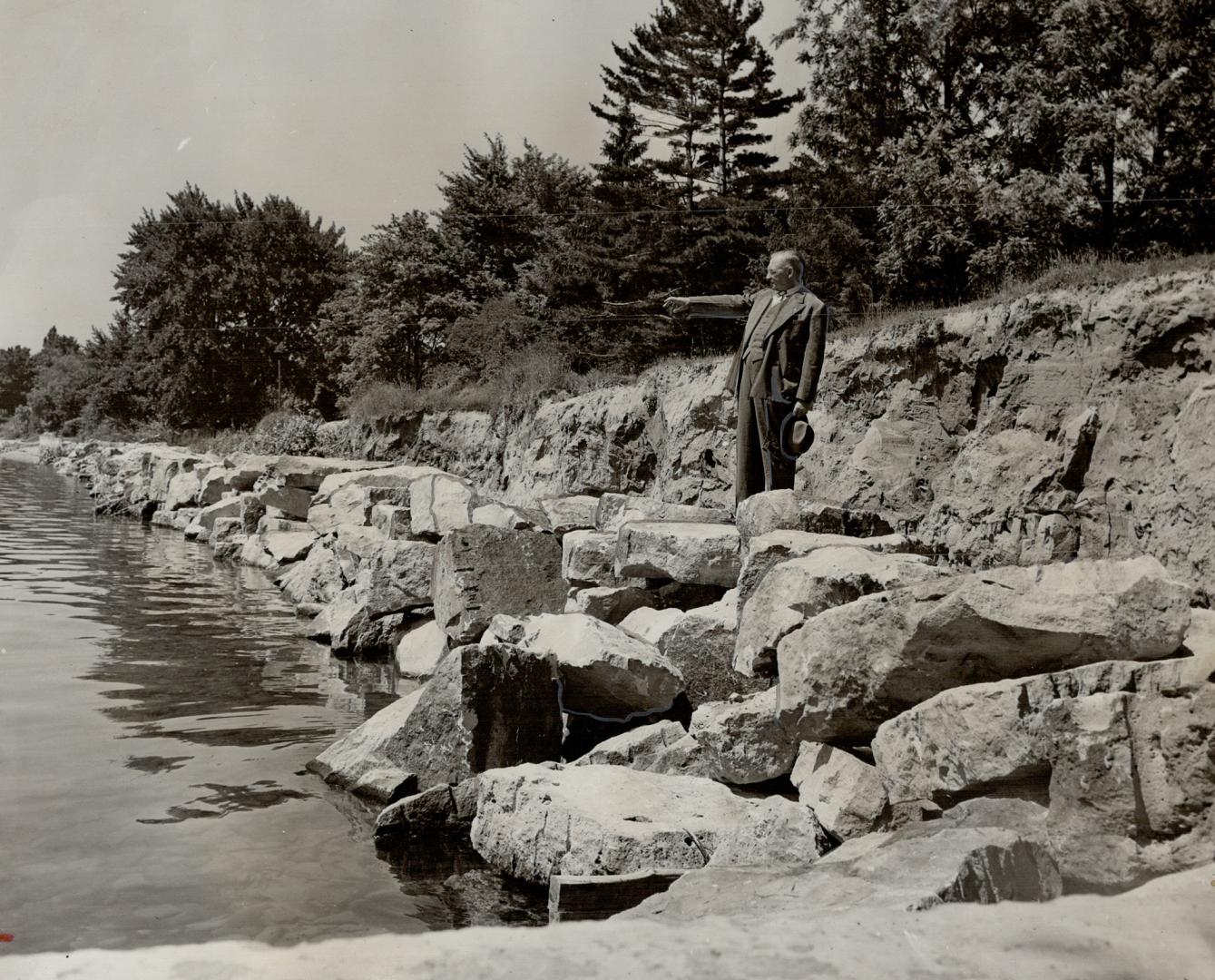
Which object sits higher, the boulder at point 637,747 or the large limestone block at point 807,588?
the large limestone block at point 807,588

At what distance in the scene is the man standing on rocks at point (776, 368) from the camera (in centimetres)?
682

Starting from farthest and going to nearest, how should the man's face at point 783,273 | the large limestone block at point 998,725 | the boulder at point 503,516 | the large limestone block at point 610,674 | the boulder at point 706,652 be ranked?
1. the boulder at point 503,516
2. the man's face at point 783,273
3. the boulder at point 706,652
4. the large limestone block at point 610,674
5. the large limestone block at point 998,725

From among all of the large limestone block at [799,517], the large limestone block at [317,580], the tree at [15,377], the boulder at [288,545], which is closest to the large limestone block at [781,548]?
the large limestone block at [799,517]

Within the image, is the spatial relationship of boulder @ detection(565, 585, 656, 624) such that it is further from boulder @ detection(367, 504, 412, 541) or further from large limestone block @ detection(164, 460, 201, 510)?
large limestone block @ detection(164, 460, 201, 510)

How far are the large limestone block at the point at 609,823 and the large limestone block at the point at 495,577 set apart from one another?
3.07m

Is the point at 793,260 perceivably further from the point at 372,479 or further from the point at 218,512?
the point at 218,512

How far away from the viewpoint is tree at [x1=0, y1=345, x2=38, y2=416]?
64250mm

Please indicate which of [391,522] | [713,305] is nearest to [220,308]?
[391,522]

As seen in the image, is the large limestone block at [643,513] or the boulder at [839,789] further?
the large limestone block at [643,513]

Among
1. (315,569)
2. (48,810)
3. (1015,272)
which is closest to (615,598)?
(48,810)

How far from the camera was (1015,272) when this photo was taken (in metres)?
14.5

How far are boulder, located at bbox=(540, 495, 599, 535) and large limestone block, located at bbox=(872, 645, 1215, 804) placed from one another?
524 centimetres

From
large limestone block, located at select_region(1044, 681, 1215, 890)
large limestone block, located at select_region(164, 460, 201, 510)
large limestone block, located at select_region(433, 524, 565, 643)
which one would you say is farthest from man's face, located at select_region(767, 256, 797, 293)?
large limestone block, located at select_region(164, 460, 201, 510)

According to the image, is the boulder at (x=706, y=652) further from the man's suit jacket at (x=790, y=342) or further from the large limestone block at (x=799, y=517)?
the man's suit jacket at (x=790, y=342)
